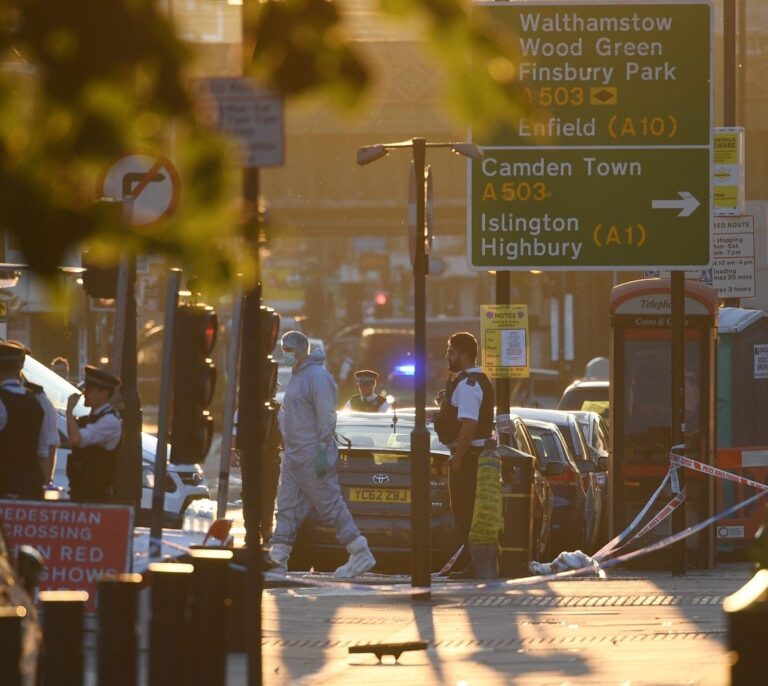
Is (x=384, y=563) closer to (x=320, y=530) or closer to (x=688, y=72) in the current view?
(x=320, y=530)

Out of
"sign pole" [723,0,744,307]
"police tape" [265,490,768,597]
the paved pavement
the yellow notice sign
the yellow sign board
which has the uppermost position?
"sign pole" [723,0,744,307]

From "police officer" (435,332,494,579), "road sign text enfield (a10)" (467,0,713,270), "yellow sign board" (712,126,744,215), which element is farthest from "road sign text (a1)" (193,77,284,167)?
"yellow sign board" (712,126,744,215)

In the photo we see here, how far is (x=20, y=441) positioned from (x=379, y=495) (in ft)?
Answer: 14.7

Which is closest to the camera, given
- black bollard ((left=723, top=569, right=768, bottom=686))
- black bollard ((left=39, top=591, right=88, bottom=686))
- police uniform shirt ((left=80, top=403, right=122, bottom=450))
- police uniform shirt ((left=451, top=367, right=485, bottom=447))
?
black bollard ((left=723, top=569, right=768, bottom=686))

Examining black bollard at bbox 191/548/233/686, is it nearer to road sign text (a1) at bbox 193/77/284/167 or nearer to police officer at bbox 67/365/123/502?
road sign text (a1) at bbox 193/77/284/167

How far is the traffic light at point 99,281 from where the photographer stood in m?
13.2

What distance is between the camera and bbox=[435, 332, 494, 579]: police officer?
14.8m

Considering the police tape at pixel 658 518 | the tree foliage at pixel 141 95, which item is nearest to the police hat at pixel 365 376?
the police tape at pixel 658 518

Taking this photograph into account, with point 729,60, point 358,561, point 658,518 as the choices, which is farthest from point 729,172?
point 358,561

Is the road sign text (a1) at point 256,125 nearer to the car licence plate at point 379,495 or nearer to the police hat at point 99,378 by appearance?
the police hat at point 99,378

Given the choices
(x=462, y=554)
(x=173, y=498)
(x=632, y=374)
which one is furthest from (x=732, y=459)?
(x=173, y=498)

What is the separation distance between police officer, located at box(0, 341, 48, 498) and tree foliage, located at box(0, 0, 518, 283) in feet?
23.8

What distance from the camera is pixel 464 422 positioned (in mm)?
14789

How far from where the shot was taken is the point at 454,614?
1259 centimetres
